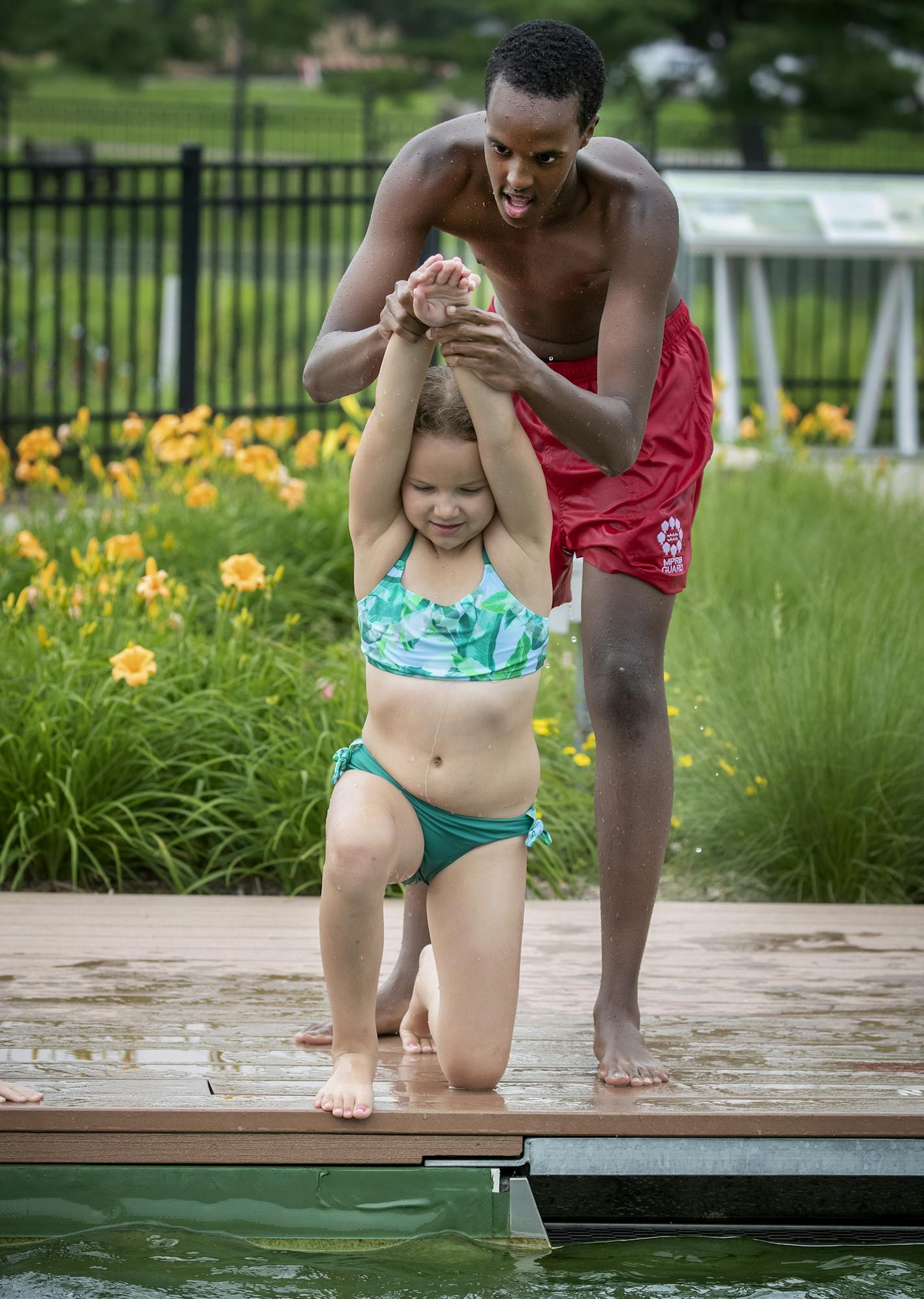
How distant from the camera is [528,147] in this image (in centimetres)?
264

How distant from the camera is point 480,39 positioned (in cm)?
2434

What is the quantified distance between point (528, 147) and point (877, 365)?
852 cm

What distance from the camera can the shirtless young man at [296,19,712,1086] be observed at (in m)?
2.67

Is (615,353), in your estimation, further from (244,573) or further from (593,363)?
(244,573)

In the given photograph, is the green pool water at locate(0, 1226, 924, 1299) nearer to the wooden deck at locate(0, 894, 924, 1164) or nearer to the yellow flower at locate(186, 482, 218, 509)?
the wooden deck at locate(0, 894, 924, 1164)

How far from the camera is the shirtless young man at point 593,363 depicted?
2670 mm

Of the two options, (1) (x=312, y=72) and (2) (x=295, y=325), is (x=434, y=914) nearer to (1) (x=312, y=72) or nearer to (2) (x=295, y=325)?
(2) (x=295, y=325)

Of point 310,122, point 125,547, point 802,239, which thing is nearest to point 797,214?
point 802,239

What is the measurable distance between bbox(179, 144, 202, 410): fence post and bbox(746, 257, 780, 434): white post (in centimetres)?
350

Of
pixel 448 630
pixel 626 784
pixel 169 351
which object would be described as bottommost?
pixel 169 351

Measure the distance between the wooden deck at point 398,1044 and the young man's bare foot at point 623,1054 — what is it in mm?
36

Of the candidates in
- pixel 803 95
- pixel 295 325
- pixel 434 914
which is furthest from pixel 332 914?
pixel 803 95

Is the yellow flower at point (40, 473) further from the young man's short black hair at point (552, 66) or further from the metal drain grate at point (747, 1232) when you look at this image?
the metal drain grate at point (747, 1232)

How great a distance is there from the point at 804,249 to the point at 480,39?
15.5 meters
